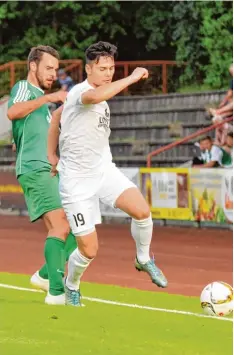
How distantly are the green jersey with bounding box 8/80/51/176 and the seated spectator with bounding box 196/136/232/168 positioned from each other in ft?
39.0

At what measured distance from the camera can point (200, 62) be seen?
33281 mm

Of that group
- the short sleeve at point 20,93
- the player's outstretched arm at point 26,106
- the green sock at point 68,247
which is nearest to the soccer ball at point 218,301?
the green sock at point 68,247

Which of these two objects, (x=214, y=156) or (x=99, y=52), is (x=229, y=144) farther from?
(x=99, y=52)

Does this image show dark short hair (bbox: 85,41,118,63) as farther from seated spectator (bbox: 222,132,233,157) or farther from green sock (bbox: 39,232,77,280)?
seated spectator (bbox: 222,132,233,157)

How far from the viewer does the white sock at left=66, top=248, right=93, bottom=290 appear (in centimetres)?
1005

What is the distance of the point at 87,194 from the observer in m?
9.97

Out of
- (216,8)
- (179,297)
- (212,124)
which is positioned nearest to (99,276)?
(179,297)

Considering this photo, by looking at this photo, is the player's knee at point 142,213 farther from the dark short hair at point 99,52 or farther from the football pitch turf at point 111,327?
the dark short hair at point 99,52

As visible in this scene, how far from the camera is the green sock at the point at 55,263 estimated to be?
1029 cm

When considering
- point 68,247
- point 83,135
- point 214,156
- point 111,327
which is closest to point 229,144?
point 214,156

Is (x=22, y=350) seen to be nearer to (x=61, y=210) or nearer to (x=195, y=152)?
(x=61, y=210)

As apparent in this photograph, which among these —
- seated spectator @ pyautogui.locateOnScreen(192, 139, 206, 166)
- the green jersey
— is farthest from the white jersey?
seated spectator @ pyautogui.locateOnScreen(192, 139, 206, 166)

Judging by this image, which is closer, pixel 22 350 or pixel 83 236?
pixel 22 350

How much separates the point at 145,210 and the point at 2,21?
26.0 meters
